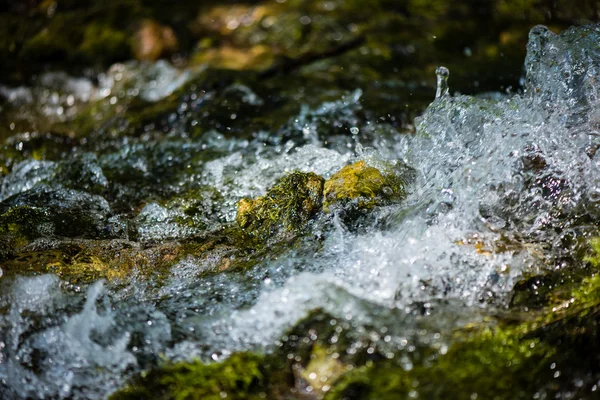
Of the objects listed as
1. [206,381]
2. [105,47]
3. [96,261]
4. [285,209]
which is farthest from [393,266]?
[105,47]

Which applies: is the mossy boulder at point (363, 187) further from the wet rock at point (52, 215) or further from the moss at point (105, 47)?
the moss at point (105, 47)

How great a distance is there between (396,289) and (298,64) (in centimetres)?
328

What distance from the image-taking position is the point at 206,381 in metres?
1.93

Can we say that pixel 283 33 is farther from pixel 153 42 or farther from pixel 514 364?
pixel 514 364

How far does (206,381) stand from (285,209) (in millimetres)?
919

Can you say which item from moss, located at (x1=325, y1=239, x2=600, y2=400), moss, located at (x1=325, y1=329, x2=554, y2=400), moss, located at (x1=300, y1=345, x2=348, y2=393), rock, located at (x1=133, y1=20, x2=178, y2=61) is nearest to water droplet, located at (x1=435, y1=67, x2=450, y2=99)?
moss, located at (x1=325, y1=239, x2=600, y2=400)

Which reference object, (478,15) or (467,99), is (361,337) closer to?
(467,99)

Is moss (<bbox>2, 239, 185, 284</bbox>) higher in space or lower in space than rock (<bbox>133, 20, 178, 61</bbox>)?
higher

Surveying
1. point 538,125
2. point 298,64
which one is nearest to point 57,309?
point 538,125

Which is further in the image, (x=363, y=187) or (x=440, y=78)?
(x=440, y=78)

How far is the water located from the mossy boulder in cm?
7

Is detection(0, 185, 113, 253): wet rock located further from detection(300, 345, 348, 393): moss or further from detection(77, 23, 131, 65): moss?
detection(77, 23, 131, 65): moss

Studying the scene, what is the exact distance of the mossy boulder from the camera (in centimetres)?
253

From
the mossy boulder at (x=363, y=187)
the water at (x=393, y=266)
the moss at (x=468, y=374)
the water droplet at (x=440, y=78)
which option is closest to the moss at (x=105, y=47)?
the water at (x=393, y=266)
